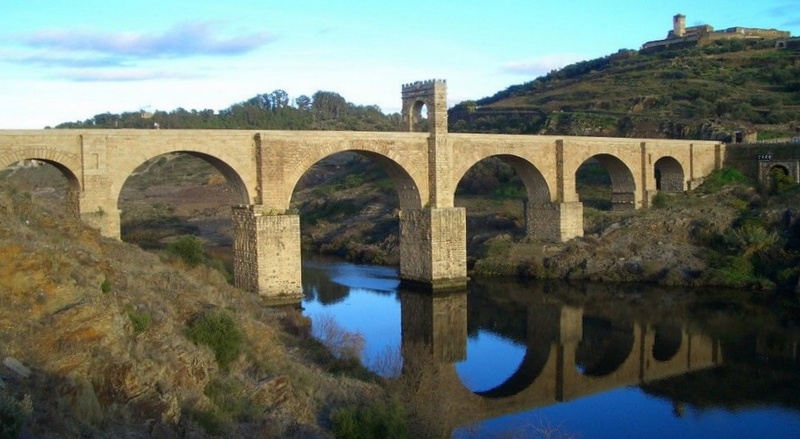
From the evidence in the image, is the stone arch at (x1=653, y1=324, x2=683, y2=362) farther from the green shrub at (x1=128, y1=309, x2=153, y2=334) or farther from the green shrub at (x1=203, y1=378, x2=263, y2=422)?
the green shrub at (x1=128, y1=309, x2=153, y2=334)

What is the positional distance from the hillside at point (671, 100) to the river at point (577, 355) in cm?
1932

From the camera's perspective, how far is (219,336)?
32.9ft

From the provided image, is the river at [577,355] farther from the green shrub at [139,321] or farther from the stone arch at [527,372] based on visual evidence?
the green shrub at [139,321]

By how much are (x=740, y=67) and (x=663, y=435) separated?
147ft

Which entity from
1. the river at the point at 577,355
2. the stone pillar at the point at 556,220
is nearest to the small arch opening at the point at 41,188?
the river at the point at 577,355

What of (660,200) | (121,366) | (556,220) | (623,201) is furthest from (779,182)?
(121,366)

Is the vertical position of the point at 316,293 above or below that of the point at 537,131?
below

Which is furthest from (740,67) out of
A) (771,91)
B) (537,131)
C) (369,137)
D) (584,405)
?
(584,405)

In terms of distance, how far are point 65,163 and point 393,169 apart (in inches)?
366

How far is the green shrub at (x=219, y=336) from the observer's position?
991 cm

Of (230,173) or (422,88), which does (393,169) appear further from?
(230,173)

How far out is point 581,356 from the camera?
53.2 feet

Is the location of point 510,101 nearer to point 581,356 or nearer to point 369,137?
point 369,137

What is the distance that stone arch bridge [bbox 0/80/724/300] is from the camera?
56.2 feet
